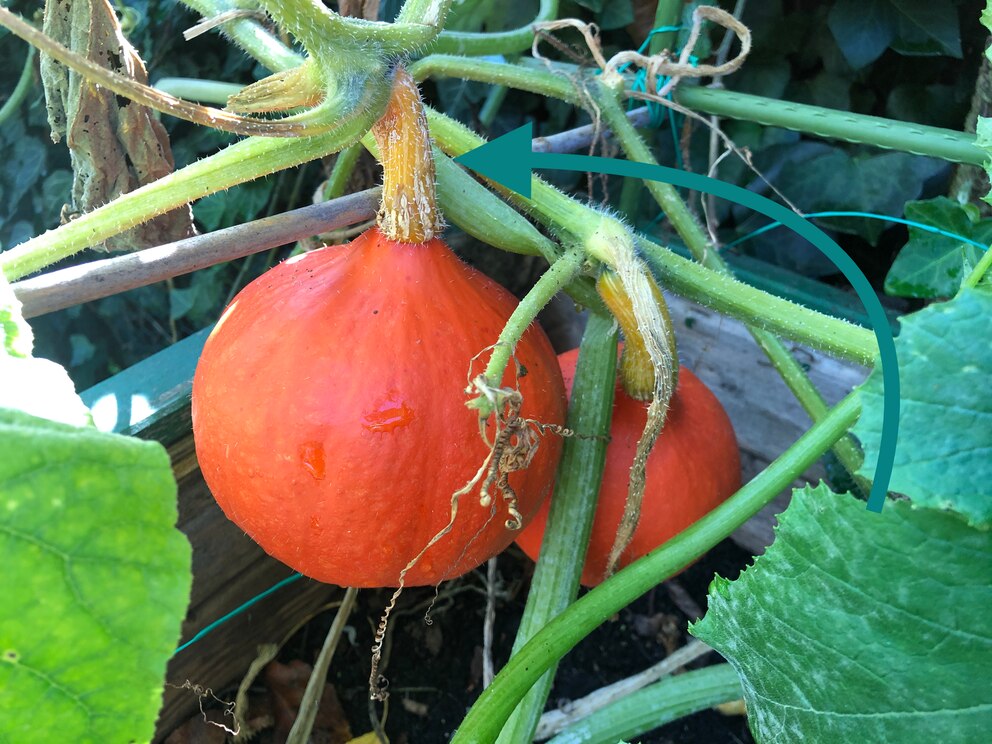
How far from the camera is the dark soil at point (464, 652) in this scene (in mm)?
1266

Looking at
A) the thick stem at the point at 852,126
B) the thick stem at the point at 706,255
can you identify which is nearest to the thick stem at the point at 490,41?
the thick stem at the point at 706,255

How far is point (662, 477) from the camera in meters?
1.00

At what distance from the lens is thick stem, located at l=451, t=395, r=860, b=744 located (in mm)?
737

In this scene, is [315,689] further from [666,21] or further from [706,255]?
[666,21]

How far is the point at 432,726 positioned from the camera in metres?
1.27

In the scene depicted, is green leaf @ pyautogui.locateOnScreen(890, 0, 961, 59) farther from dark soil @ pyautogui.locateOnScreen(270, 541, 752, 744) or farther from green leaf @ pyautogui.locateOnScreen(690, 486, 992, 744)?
green leaf @ pyautogui.locateOnScreen(690, 486, 992, 744)

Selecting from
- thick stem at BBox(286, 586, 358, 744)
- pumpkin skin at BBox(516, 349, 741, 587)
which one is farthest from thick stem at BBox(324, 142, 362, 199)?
thick stem at BBox(286, 586, 358, 744)

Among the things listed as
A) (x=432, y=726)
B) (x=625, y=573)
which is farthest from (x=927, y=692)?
(x=432, y=726)

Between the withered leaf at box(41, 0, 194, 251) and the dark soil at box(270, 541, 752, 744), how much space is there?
2.22 ft

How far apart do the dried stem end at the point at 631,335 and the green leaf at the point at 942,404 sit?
25 centimetres

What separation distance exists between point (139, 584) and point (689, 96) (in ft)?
3.56

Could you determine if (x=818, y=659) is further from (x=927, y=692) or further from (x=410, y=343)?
(x=410, y=343)

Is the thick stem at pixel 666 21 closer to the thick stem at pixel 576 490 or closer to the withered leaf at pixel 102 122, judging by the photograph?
the thick stem at pixel 576 490

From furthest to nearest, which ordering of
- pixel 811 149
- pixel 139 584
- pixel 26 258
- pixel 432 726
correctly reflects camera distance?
pixel 811 149 → pixel 432 726 → pixel 26 258 → pixel 139 584
